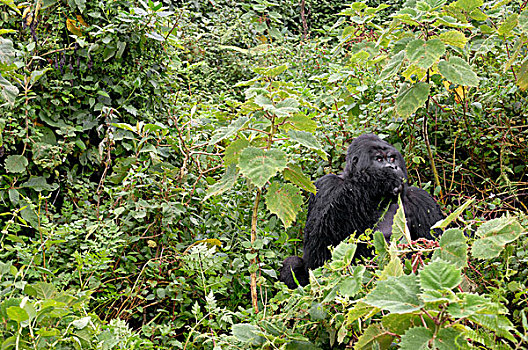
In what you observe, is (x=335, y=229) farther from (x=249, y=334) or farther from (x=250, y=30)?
(x=250, y=30)

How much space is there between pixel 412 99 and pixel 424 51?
0.28 m

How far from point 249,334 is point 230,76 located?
4.01 meters

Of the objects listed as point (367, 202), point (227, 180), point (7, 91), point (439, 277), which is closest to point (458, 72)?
point (367, 202)

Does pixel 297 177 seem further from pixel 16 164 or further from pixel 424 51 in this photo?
pixel 16 164

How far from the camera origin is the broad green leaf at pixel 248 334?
164cm

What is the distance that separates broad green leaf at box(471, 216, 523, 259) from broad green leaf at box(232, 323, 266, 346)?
0.67 meters

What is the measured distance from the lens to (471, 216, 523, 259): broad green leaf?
1337 mm

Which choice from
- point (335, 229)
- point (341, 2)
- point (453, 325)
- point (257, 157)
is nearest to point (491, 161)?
point (335, 229)

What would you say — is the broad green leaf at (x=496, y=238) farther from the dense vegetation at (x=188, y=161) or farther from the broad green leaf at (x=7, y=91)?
the broad green leaf at (x=7, y=91)

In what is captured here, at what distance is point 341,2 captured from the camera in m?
7.43

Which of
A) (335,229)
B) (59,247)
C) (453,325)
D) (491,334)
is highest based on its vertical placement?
(453,325)

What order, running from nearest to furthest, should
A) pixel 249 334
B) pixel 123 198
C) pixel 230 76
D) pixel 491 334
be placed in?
pixel 491 334 → pixel 249 334 → pixel 123 198 → pixel 230 76

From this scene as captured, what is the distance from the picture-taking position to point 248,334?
1671 mm

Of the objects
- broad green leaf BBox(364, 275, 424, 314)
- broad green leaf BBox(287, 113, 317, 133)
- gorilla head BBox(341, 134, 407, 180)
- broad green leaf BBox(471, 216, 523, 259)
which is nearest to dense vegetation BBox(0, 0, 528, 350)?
broad green leaf BBox(287, 113, 317, 133)
